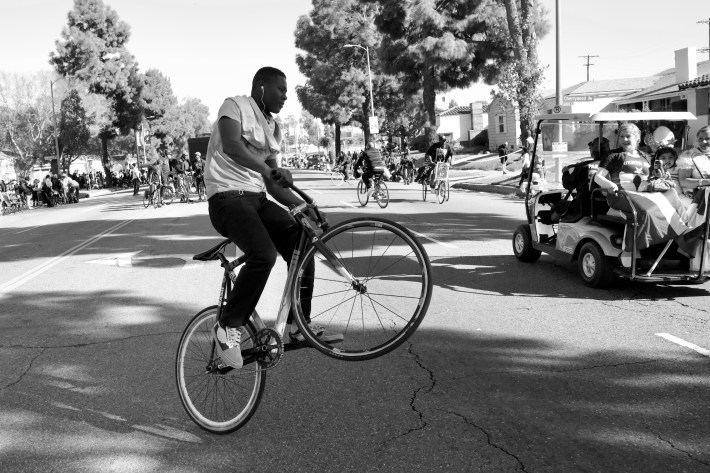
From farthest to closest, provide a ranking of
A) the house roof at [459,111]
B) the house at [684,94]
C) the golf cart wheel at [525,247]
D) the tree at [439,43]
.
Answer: the house roof at [459,111]
the tree at [439,43]
the house at [684,94]
the golf cart wheel at [525,247]

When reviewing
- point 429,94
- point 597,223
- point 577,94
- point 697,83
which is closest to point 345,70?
point 577,94

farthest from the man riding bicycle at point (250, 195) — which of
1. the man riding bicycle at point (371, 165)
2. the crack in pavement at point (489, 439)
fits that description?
the man riding bicycle at point (371, 165)

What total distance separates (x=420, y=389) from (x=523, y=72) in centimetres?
3037

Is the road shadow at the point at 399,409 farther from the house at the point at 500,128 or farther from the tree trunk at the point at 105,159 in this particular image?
the tree trunk at the point at 105,159

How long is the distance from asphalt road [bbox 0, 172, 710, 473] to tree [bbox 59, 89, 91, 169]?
57.1m

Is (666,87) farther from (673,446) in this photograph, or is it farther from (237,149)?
(237,149)

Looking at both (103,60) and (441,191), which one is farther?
(103,60)

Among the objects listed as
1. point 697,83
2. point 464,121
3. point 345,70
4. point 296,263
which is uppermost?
point 345,70

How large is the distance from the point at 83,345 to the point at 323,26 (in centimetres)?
6818

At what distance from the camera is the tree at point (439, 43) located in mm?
43906

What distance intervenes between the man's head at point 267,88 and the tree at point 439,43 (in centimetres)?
4056

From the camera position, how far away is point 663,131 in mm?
8406

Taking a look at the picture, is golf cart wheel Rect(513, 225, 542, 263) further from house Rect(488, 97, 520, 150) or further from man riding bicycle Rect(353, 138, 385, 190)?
house Rect(488, 97, 520, 150)

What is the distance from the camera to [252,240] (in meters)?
3.82
